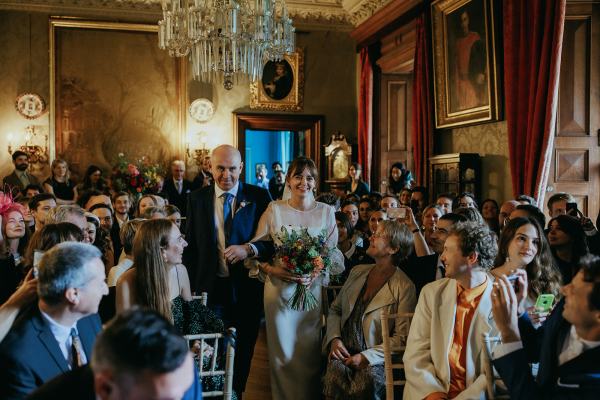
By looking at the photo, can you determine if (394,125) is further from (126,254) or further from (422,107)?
(126,254)

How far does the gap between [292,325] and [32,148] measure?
9329 mm

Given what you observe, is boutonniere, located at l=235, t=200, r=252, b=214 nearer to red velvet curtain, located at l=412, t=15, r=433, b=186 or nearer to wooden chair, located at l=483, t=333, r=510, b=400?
wooden chair, located at l=483, t=333, r=510, b=400

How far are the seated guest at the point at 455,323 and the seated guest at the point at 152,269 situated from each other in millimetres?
1394

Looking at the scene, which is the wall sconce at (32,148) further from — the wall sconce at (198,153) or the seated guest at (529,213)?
the seated guest at (529,213)

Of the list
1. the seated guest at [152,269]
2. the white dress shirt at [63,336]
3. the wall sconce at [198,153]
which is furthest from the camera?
the wall sconce at [198,153]

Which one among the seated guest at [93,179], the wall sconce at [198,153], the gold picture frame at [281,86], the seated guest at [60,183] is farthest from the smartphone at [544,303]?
the gold picture frame at [281,86]

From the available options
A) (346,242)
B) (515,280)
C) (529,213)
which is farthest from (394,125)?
(515,280)

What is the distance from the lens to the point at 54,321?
225 cm

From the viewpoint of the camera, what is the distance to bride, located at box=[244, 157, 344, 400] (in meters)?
4.20

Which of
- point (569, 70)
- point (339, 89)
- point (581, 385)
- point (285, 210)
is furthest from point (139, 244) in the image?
point (339, 89)

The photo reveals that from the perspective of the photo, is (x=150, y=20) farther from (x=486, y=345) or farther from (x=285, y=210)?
(x=486, y=345)

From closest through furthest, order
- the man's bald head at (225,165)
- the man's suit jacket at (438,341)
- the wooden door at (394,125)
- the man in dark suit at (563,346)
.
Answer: the man in dark suit at (563,346), the man's suit jacket at (438,341), the man's bald head at (225,165), the wooden door at (394,125)

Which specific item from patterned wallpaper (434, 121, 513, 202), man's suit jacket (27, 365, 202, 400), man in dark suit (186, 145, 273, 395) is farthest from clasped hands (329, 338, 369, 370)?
patterned wallpaper (434, 121, 513, 202)

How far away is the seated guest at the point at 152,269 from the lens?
301 centimetres
